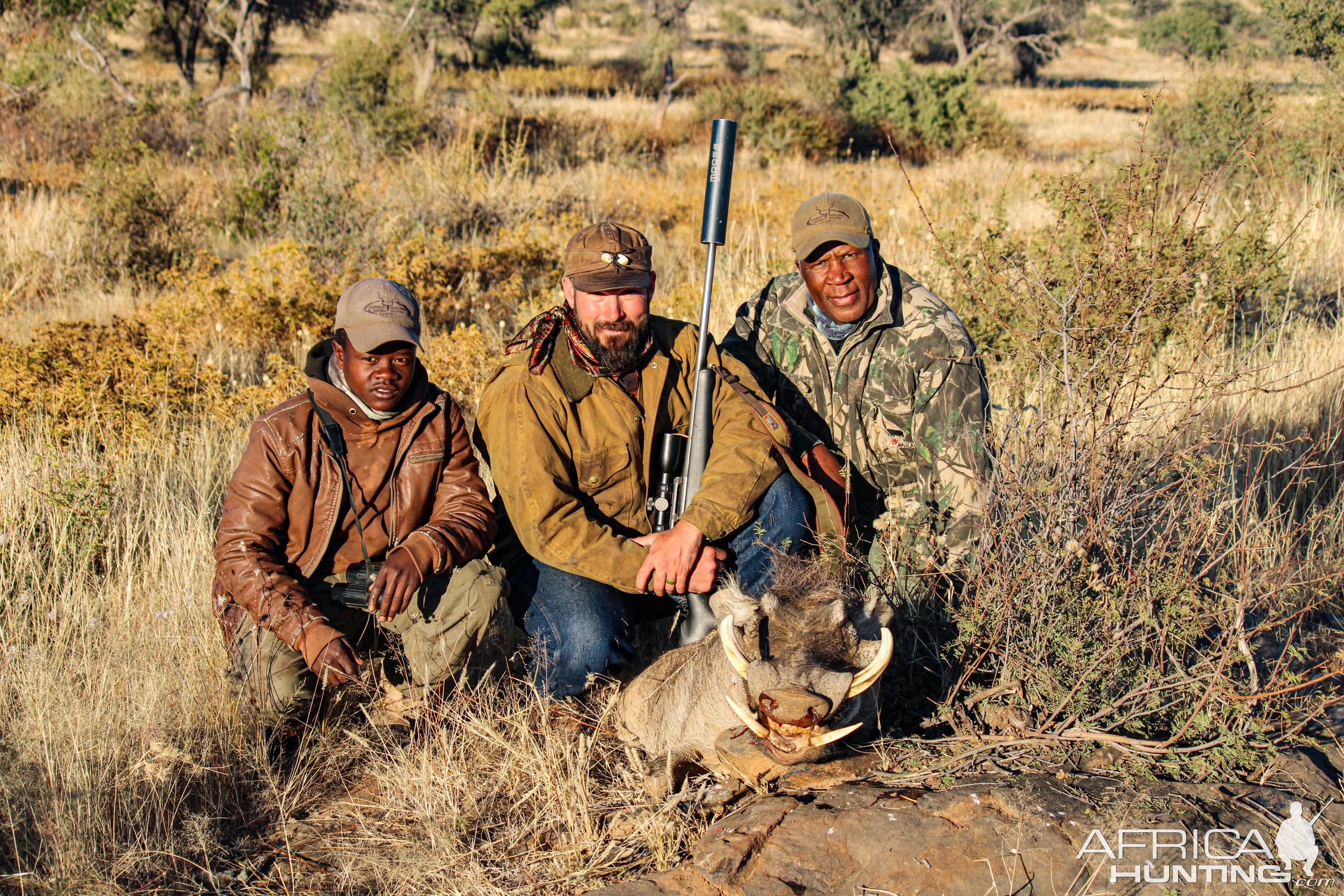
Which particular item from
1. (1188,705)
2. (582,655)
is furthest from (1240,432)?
(582,655)

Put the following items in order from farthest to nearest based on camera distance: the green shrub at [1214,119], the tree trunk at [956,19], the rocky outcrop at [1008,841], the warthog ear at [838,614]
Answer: the tree trunk at [956,19] → the green shrub at [1214,119] → the warthog ear at [838,614] → the rocky outcrop at [1008,841]

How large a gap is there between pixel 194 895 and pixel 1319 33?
499 inches

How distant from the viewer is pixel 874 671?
8.54 ft

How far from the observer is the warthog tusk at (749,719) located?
2596 millimetres

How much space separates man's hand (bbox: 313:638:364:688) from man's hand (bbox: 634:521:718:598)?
107cm

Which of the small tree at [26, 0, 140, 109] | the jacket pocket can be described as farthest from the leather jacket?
the small tree at [26, 0, 140, 109]

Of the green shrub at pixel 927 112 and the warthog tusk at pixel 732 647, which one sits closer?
the warthog tusk at pixel 732 647

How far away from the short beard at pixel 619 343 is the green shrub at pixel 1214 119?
26.5 ft

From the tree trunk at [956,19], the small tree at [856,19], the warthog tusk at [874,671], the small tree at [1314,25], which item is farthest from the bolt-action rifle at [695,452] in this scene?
the tree trunk at [956,19]

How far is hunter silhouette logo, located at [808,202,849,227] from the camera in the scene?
421 centimetres

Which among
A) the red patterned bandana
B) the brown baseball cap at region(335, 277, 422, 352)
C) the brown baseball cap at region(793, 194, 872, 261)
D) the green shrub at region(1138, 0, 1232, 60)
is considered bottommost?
the red patterned bandana

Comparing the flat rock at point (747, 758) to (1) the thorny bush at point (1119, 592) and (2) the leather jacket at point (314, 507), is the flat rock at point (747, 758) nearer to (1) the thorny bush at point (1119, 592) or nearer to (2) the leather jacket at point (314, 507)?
(1) the thorny bush at point (1119, 592)

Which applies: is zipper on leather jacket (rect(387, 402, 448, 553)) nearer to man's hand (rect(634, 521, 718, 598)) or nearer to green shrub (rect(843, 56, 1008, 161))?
man's hand (rect(634, 521, 718, 598))

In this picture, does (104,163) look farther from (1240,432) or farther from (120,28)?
(1240,432)
